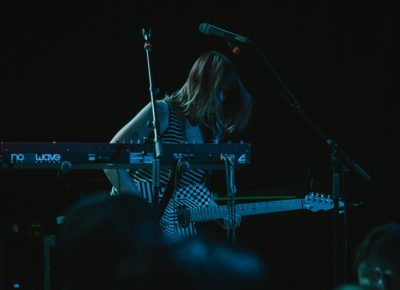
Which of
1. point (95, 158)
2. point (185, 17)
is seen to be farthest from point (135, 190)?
point (185, 17)

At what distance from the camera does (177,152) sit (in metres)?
3.19

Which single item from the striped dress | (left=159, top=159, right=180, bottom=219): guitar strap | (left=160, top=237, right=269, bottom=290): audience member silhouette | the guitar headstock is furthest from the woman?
(left=160, top=237, right=269, bottom=290): audience member silhouette

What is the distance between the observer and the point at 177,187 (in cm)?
342

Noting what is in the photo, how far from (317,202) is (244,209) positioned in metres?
0.71

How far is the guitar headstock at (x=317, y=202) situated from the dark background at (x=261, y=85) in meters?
0.43

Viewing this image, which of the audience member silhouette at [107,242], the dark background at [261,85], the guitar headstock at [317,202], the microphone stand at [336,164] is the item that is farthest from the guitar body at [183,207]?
the audience member silhouette at [107,242]

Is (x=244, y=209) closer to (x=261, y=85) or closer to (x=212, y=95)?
(x=212, y=95)

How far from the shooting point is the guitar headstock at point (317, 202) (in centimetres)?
426

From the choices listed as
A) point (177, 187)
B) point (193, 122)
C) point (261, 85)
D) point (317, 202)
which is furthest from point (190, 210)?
point (261, 85)

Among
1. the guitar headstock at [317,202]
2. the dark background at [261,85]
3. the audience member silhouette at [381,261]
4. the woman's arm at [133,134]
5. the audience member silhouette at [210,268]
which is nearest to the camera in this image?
the audience member silhouette at [210,268]

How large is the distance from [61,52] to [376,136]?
2.92 meters

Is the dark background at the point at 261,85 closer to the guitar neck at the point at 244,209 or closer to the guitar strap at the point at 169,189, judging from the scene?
the guitar neck at the point at 244,209

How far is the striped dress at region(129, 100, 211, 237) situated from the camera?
3.40m

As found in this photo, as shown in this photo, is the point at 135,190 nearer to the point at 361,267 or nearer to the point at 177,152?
the point at 177,152
